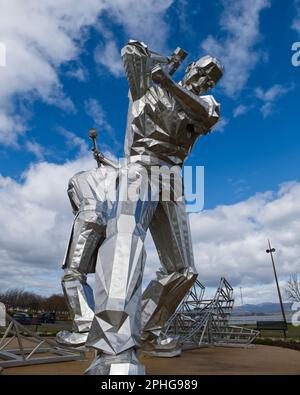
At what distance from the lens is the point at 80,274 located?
8922mm

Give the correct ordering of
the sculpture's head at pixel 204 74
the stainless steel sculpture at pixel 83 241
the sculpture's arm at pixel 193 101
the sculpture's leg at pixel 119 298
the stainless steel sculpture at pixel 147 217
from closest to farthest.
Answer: the sculpture's leg at pixel 119 298, the stainless steel sculpture at pixel 147 217, the sculpture's arm at pixel 193 101, the sculpture's head at pixel 204 74, the stainless steel sculpture at pixel 83 241

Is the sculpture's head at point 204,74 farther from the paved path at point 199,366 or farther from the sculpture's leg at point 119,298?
the paved path at point 199,366

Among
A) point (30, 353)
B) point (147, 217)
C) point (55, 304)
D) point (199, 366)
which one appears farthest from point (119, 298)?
point (55, 304)

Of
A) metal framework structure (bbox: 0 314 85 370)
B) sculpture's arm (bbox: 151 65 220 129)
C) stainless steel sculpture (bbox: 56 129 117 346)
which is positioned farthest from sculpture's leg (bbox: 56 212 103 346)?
sculpture's arm (bbox: 151 65 220 129)

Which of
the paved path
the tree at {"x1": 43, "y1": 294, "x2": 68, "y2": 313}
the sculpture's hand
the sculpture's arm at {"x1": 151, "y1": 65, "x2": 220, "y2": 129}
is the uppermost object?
the tree at {"x1": 43, "y1": 294, "x2": 68, "y2": 313}

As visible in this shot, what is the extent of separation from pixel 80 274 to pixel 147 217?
330cm

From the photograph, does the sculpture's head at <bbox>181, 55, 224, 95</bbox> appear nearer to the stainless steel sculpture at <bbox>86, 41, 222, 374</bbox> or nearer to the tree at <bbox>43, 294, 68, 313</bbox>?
the stainless steel sculpture at <bbox>86, 41, 222, 374</bbox>

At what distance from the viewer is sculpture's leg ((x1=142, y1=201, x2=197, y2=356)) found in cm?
775

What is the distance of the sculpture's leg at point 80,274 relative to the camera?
825cm

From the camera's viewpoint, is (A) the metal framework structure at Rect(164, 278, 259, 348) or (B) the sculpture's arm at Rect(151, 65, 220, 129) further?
(A) the metal framework structure at Rect(164, 278, 259, 348)

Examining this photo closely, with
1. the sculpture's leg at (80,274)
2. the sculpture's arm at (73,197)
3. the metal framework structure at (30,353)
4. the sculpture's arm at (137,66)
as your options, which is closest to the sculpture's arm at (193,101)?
the sculpture's arm at (137,66)

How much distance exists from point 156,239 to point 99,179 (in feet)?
9.51
